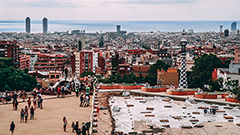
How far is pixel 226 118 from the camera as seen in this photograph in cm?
1700

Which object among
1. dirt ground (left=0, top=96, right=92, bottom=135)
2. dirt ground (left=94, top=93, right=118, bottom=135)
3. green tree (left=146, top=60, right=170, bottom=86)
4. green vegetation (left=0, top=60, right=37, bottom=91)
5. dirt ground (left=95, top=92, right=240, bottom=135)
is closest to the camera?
dirt ground (left=0, top=96, right=92, bottom=135)

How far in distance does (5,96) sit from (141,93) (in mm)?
7362

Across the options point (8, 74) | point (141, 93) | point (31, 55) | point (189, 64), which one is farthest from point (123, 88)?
point (31, 55)

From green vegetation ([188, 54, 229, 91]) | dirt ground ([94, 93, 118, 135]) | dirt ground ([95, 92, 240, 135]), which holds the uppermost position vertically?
green vegetation ([188, 54, 229, 91])

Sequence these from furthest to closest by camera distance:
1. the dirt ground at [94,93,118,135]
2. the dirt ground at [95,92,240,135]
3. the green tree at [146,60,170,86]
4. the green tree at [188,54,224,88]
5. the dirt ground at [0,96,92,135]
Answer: the green tree at [146,60,170,86] < the green tree at [188,54,224,88] < the dirt ground at [95,92,240,135] < the dirt ground at [94,93,118,135] < the dirt ground at [0,96,92,135]

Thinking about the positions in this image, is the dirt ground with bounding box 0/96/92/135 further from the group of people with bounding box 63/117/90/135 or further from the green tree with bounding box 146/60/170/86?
the green tree with bounding box 146/60/170/86

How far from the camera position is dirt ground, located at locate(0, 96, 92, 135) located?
1353cm

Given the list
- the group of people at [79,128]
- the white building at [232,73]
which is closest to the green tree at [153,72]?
the white building at [232,73]

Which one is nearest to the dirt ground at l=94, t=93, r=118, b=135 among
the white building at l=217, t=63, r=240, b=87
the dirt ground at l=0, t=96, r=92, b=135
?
the dirt ground at l=0, t=96, r=92, b=135

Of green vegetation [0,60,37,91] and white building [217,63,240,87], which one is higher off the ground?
white building [217,63,240,87]

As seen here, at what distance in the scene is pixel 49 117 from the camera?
601 inches

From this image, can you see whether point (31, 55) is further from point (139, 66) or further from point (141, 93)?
point (141, 93)

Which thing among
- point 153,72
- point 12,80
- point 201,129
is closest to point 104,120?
point 201,129

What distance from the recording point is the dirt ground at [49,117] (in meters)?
13.5
